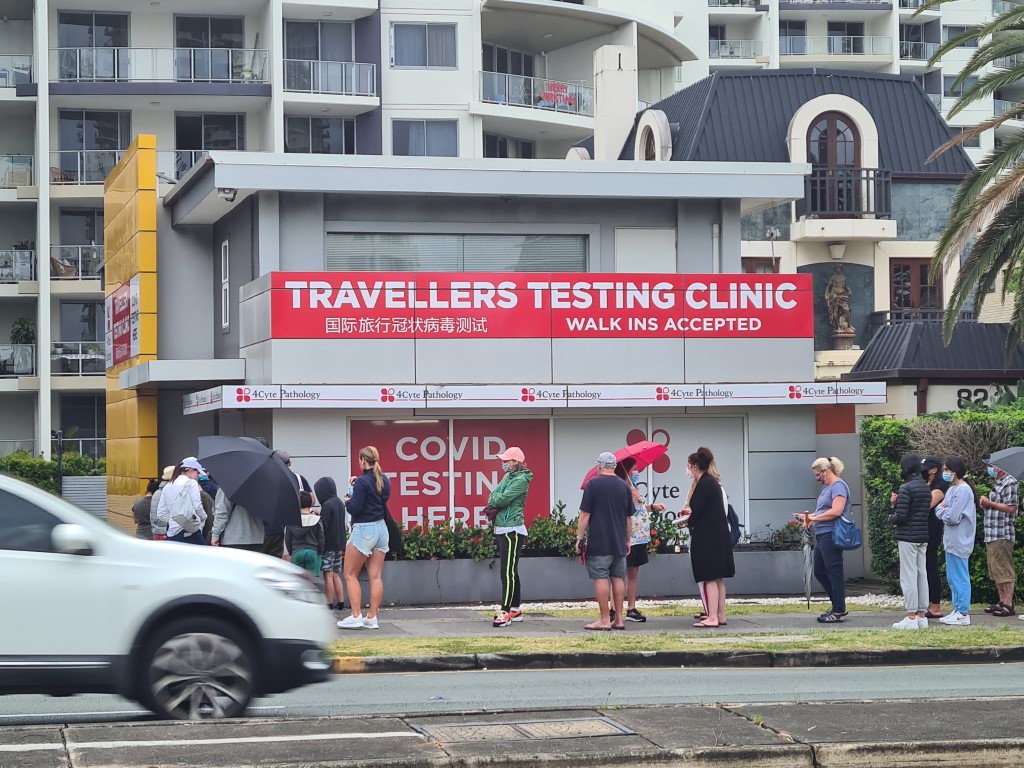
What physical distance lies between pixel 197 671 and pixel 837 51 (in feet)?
220

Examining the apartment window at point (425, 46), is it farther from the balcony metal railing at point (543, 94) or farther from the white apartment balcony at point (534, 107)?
the balcony metal railing at point (543, 94)

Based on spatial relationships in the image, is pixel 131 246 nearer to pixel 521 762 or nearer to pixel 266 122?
pixel 521 762

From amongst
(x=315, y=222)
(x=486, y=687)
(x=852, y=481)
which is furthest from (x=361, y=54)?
(x=486, y=687)

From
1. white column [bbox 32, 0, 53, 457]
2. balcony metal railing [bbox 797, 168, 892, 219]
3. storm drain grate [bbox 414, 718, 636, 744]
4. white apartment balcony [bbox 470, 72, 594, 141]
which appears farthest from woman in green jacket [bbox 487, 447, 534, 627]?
white column [bbox 32, 0, 53, 457]

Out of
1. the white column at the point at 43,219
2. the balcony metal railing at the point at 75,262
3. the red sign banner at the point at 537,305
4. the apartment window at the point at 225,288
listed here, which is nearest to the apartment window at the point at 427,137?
the balcony metal railing at the point at 75,262

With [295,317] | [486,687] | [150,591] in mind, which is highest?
[295,317]

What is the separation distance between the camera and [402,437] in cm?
2102

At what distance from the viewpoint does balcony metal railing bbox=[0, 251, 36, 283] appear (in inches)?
1913

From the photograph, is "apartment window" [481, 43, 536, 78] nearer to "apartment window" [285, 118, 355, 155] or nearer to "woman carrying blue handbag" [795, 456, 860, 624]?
"apartment window" [285, 118, 355, 155]

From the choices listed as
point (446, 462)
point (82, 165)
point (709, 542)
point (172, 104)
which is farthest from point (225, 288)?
point (82, 165)

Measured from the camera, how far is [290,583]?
381 inches

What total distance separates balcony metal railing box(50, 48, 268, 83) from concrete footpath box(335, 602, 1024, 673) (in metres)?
32.7

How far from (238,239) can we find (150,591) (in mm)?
14946

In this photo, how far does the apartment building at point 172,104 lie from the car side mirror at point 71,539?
38297 millimetres
